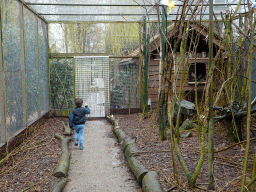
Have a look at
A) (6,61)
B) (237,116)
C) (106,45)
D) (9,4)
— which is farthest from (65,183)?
(106,45)

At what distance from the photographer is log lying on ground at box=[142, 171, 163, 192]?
3235 mm

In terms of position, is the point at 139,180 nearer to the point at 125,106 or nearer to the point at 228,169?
the point at 228,169

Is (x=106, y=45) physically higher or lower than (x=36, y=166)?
higher

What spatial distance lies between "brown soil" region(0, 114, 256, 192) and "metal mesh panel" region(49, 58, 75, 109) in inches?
115

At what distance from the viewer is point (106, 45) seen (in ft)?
32.6

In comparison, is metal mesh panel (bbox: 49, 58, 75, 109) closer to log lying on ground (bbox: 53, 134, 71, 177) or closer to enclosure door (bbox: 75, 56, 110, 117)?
enclosure door (bbox: 75, 56, 110, 117)

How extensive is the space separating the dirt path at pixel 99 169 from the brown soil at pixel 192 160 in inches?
15.9

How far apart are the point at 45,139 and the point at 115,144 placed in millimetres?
1617

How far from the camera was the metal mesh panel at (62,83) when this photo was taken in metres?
9.59

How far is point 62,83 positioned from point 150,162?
6.12 m

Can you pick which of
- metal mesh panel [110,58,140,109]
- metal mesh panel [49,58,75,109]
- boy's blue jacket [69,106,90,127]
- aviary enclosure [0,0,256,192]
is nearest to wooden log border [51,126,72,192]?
boy's blue jacket [69,106,90,127]

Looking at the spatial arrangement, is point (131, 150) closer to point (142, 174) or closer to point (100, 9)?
point (142, 174)

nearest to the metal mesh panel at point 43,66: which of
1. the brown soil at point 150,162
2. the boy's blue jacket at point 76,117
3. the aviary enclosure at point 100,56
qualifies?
the aviary enclosure at point 100,56

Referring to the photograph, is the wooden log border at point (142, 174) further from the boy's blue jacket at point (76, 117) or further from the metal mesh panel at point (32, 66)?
the metal mesh panel at point (32, 66)
